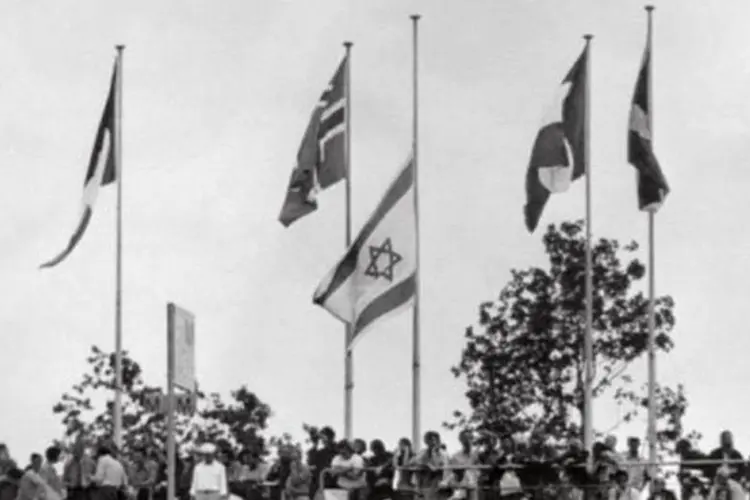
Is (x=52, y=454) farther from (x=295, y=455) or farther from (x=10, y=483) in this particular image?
(x=295, y=455)

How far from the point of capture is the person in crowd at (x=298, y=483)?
50.5 m

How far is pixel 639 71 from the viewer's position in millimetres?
60031

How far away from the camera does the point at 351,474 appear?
49.8m

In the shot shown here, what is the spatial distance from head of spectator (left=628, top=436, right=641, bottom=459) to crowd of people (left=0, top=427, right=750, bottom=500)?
0.08 ft

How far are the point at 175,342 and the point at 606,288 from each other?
5306cm

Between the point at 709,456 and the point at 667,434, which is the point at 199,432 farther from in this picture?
the point at 709,456

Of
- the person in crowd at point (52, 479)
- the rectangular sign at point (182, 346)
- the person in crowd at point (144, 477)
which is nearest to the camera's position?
the rectangular sign at point (182, 346)

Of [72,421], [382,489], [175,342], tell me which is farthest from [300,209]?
[72,421]

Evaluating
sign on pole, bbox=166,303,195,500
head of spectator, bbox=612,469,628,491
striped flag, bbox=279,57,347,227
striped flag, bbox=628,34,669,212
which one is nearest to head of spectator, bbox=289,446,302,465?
head of spectator, bbox=612,469,628,491

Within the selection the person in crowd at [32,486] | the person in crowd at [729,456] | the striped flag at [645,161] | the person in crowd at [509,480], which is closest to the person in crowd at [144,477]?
the person in crowd at [32,486]

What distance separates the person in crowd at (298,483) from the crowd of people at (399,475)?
0.02 metres

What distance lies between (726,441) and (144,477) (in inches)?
427

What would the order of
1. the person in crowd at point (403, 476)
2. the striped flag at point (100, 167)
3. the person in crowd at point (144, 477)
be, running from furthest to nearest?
the striped flag at point (100, 167), the person in crowd at point (144, 477), the person in crowd at point (403, 476)

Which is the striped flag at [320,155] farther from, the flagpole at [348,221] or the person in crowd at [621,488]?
the person in crowd at [621,488]
